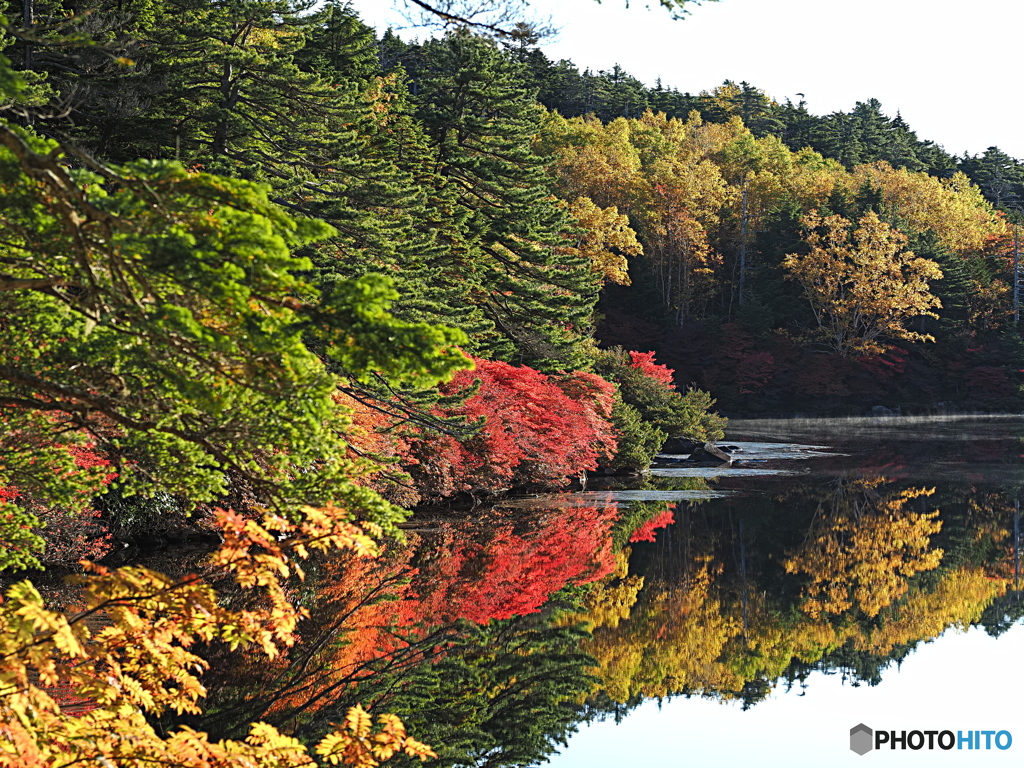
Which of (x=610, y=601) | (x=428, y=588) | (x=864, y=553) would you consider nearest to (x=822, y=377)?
(x=864, y=553)

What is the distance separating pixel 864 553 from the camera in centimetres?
1588

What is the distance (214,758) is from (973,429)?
40.5 meters

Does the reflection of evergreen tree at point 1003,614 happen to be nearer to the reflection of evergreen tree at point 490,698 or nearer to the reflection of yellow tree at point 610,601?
the reflection of yellow tree at point 610,601

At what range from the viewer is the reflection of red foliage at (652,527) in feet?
55.0

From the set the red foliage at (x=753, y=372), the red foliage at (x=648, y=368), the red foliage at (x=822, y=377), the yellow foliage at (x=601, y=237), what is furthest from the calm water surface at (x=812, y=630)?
the red foliage at (x=822, y=377)

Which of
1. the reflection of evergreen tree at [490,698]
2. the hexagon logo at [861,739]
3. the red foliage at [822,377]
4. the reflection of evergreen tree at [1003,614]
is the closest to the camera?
the reflection of evergreen tree at [490,698]

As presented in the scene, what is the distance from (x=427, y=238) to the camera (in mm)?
21594

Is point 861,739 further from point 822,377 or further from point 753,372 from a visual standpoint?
point 822,377

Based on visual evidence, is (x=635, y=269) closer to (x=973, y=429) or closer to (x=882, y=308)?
(x=882, y=308)

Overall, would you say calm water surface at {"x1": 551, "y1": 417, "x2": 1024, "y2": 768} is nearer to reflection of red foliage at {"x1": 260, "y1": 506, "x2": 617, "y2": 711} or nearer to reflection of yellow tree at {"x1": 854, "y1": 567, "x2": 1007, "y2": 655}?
reflection of yellow tree at {"x1": 854, "y1": 567, "x2": 1007, "y2": 655}

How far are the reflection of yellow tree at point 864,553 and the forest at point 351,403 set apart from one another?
0.12 metres

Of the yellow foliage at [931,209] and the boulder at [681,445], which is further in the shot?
the yellow foliage at [931,209]

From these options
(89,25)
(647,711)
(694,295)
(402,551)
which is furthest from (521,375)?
(694,295)

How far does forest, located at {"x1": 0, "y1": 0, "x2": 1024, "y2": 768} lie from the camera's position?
12.1 feet
